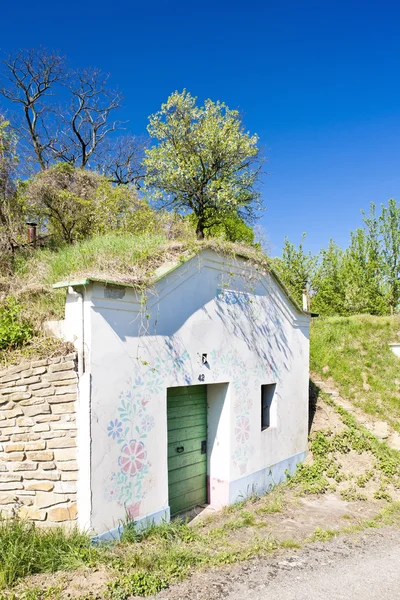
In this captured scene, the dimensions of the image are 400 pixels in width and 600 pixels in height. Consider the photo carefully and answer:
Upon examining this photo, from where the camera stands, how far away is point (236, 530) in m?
6.92

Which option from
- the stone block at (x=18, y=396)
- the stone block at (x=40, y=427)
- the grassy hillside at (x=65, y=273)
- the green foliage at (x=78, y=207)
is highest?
the green foliage at (x=78, y=207)

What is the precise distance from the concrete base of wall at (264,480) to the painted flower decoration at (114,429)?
3.24 metres

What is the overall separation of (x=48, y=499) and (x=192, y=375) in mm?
2871

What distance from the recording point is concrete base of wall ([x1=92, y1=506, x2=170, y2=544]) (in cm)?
534

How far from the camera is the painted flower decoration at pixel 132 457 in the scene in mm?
5773

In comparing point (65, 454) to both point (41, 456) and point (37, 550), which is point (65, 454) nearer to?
point (41, 456)

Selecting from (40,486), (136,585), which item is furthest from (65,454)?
(136,585)

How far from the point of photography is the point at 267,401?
9555mm

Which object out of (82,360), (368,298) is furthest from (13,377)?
(368,298)

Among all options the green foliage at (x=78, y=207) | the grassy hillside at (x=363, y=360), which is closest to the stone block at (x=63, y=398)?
the green foliage at (x=78, y=207)

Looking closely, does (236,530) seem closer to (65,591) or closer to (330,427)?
(65,591)

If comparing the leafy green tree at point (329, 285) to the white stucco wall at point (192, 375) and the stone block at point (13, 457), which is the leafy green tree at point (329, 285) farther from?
the stone block at point (13, 457)

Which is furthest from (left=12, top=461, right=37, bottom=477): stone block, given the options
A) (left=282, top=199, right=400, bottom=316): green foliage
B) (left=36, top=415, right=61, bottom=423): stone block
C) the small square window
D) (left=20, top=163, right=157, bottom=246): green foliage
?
(left=282, top=199, right=400, bottom=316): green foliage

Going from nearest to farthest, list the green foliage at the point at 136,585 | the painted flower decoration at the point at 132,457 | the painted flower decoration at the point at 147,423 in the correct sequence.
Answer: the green foliage at the point at 136,585, the painted flower decoration at the point at 132,457, the painted flower decoration at the point at 147,423
